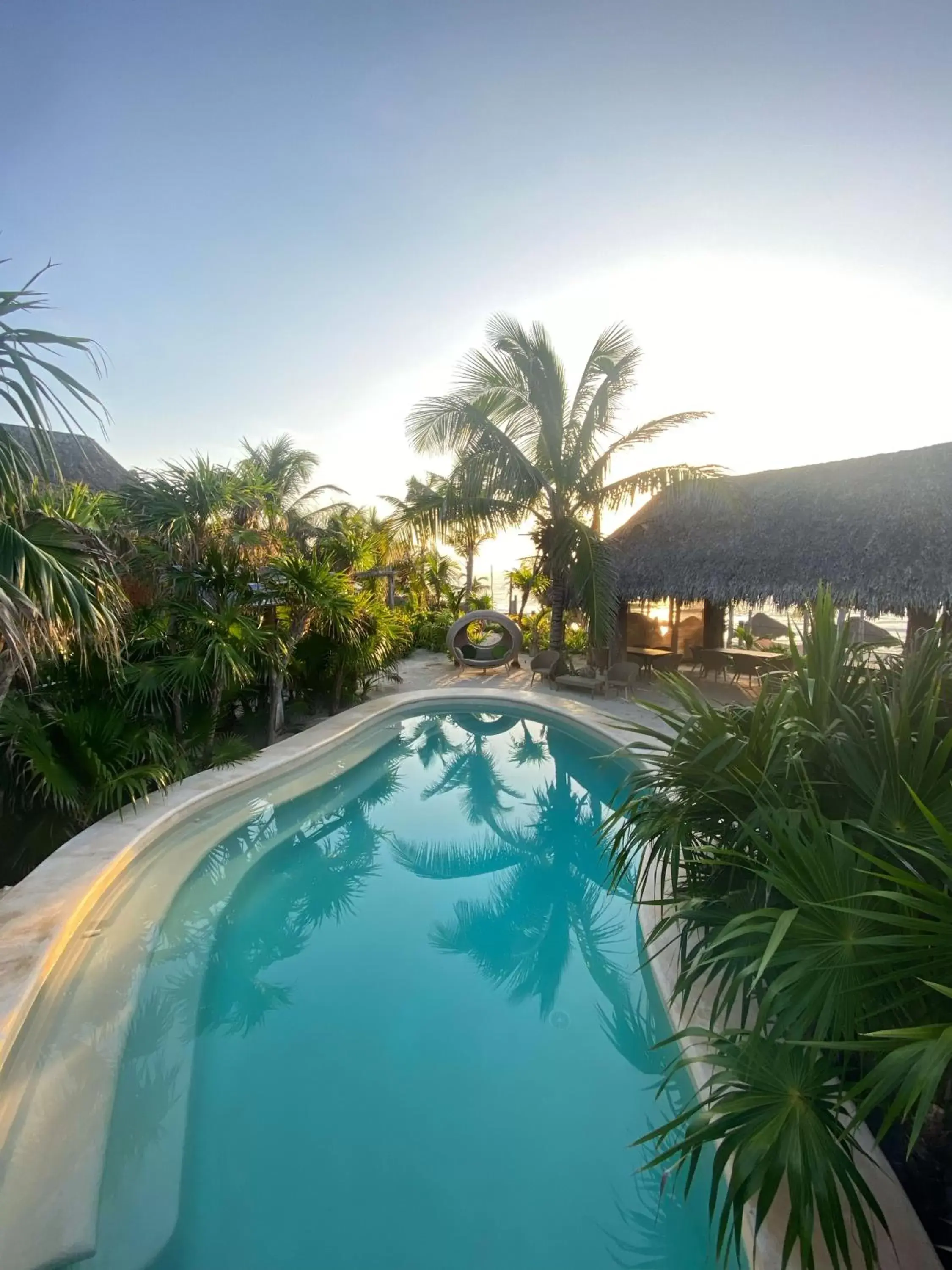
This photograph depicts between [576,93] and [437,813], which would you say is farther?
[437,813]

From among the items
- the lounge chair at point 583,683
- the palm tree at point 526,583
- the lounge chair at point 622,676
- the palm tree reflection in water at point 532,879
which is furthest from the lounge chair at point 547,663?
the palm tree at point 526,583

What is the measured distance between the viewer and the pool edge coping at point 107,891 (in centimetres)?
200

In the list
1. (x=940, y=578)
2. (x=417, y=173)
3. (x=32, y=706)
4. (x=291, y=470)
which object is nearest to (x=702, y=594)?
(x=940, y=578)

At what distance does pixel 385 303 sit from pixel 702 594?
7698 millimetres

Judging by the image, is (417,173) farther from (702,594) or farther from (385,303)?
(702,594)

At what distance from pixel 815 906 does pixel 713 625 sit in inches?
572

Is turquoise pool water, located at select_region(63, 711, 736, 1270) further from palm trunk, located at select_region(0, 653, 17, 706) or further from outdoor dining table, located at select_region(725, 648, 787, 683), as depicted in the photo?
outdoor dining table, located at select_region(725, 648, 787, 683)

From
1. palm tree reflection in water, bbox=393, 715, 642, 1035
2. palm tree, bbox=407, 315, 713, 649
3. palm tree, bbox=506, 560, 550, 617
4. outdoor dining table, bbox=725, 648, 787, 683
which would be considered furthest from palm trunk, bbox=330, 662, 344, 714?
palm tree, bbox=506, 560, 550, 617

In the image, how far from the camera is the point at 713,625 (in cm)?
1518

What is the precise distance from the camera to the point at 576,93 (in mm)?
6312

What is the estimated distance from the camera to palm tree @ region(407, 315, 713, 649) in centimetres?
1138

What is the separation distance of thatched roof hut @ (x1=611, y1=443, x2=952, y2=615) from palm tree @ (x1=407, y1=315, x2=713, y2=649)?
1344mm

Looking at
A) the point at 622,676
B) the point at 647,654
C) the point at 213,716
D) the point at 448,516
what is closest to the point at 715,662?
the point at 647,654

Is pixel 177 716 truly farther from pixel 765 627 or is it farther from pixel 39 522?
pixel 765 627
